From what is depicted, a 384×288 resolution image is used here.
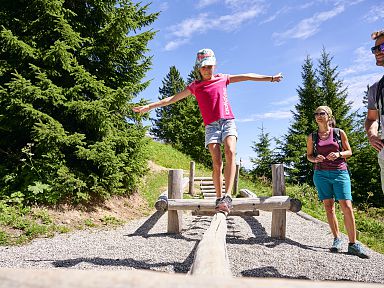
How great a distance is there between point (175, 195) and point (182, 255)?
179cm

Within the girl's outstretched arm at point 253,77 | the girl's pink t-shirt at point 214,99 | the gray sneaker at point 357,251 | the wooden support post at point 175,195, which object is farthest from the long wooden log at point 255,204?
the girl's outstretched arm at point 253,77

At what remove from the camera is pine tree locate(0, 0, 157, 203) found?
670 centimetres

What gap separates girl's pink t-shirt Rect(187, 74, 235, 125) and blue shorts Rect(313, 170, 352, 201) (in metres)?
1.76

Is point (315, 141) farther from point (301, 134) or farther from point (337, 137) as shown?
point (301, 134)

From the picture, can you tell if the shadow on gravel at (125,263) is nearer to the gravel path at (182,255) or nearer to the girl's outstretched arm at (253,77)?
the gravel path at (182,255)

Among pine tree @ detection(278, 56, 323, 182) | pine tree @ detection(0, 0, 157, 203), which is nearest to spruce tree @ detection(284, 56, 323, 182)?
pine tree @ detection(278, 56, 323, 182)

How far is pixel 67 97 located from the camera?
7.37 m

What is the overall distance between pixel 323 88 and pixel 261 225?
18.8m

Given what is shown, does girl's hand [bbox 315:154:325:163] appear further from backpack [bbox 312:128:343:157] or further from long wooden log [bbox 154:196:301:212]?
long wooden log [bbox 154:196:301:212]

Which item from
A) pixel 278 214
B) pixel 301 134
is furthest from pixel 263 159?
pixel 278 214

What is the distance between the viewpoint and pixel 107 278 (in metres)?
0.75

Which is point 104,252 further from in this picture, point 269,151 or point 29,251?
point 269,151

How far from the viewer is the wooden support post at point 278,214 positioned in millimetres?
5609

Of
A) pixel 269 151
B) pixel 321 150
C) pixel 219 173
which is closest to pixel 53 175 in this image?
pixel 219 173
